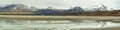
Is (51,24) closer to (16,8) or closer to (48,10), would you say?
(48,10)

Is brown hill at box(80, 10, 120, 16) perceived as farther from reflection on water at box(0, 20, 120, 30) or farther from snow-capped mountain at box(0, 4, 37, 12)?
snow-capped mountain at box(0, 4, 37, 12)

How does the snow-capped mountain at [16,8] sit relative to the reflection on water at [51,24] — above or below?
above

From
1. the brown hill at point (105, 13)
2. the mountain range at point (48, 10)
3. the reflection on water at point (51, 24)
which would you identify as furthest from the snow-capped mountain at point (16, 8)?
the brown hill at point (105, 13)

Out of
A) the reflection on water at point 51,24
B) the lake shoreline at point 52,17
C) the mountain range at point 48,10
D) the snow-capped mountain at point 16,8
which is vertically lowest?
the reflection on water at point 51,24

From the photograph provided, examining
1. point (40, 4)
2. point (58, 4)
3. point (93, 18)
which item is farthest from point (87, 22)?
point (40, 4)

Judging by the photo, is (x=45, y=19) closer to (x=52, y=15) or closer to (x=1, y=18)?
(x=52, y=15)

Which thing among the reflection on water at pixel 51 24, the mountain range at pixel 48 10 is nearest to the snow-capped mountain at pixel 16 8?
the mountain range at pixel 48 10

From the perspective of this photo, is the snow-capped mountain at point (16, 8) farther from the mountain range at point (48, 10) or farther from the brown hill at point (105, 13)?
the brown hill at point (105, 13)

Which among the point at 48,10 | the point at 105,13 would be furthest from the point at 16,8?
the point at 105,13

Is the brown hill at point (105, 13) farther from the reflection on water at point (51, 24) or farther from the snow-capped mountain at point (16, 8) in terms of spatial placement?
the snow-capped mountain at point (16, 8)

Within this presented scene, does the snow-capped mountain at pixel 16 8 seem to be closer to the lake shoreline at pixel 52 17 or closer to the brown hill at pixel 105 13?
the lake shoreline at pixel 52 17

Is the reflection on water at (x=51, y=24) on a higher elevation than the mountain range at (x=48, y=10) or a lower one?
lower

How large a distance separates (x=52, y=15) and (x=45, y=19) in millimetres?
69

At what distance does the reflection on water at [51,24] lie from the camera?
1964mm
